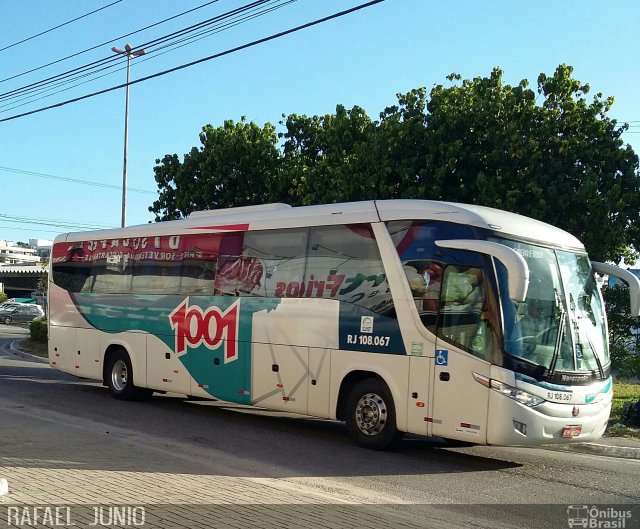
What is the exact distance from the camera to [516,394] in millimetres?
9469

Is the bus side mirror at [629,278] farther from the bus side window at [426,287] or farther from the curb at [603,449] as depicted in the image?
the bus side window at [426,287]

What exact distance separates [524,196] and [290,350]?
10448 mm

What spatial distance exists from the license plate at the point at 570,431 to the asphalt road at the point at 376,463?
520 millimetres

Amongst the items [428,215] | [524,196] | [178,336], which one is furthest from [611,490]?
[524,196]

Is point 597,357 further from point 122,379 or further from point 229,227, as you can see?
point 122,379

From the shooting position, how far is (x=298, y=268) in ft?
40.5

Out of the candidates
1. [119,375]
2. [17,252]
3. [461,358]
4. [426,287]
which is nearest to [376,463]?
[461,358]

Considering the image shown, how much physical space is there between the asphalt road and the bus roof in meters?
3.11

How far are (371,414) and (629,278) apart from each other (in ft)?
13.6

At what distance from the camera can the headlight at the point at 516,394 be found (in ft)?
31.1

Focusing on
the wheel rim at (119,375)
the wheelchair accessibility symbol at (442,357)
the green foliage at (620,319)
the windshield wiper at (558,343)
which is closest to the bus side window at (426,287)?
the wheelchair accessibility symbol at (442,357)

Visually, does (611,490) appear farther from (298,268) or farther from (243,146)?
(243,146)

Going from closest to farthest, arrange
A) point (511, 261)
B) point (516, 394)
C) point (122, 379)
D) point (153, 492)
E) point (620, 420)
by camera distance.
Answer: point (153, 492), point (511, 261), point (516, 394), point (620, 420), point (122, 379)

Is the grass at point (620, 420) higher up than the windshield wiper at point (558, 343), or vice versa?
the windshield wiper at point (558, 343)
